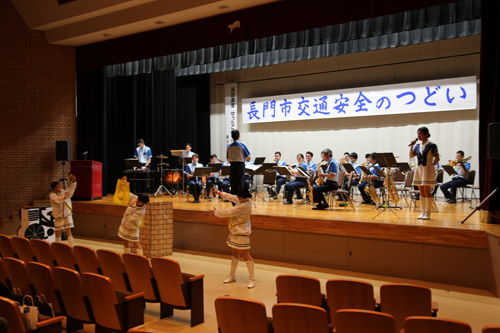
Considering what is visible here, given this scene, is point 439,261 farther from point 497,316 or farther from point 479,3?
point 479,3

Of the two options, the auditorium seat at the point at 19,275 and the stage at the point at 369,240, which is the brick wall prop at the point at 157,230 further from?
the auditorium seat at the point at 19,275

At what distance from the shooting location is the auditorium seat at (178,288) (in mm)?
4332

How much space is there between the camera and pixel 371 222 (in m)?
6.33

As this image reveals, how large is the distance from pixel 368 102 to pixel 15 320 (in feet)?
32.4

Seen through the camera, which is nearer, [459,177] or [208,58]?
[459,177]

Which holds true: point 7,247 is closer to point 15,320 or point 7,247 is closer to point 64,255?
point 64,255

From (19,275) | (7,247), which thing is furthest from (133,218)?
(19,275)

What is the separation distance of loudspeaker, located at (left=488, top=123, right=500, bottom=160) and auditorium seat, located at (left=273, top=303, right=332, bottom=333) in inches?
153

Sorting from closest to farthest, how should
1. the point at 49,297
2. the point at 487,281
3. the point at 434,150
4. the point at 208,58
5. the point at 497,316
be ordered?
the point at 49,297 → the point at 497,316 → the point at 487,281 → the point at 434,150 → the point at 208,58

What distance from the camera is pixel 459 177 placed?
29.8 feet

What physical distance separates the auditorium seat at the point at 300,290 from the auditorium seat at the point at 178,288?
976 millimetres

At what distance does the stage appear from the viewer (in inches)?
221

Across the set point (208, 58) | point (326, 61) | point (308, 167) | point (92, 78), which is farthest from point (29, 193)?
point (326, 61)

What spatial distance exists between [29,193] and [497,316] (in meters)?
10.9
